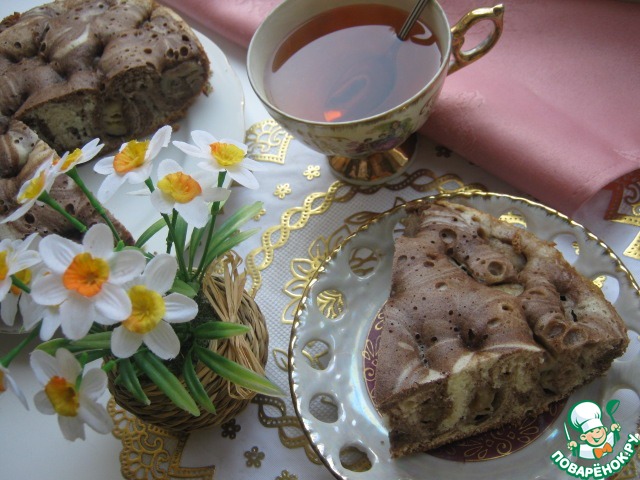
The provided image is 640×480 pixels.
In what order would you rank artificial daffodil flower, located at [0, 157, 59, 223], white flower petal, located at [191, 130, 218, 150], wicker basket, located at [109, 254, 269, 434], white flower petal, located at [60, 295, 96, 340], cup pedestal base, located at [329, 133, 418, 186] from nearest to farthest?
white flower petal, located at [60, 295, 96, 340]
artificial daffodil flower, located at [0, 157, 59, 223]
white flower petal, located at [191, 130, 218, 150]
wicker basket, located at [109, 254, 269, 434]
cup pedestal base, located at [329, 133, 418, 186]

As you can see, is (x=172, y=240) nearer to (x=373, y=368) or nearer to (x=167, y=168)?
(x=167, y=168)

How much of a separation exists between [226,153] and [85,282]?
0.96 ft

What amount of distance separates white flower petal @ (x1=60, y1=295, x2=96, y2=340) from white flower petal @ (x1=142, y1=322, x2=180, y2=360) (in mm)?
82

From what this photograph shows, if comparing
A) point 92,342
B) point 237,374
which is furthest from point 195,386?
point 92,342

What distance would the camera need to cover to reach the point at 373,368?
1.26m

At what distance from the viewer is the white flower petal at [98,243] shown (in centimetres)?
77

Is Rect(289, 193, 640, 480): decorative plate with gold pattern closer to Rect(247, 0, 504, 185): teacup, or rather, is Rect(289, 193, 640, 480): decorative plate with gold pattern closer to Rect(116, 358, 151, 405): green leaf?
Rect(247, 0, 504, 185): teacup

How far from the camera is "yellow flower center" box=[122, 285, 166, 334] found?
0.78 m

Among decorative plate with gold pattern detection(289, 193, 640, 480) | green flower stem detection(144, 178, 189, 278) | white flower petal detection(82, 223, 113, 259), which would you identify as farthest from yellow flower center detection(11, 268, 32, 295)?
decorative plate with gold pattern detection(289, 193, 640, 480)

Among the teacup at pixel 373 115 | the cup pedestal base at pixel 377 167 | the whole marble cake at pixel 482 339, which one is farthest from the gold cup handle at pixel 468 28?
the whole marble cake at pixel 482 339

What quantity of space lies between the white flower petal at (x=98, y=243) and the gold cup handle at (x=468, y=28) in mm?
919

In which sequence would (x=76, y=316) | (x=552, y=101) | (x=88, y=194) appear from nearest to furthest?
(x=76, y=316) → (x=88, y=194) → (x=552, y=101)

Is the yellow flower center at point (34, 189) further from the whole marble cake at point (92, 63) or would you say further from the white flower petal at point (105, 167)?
the whole marble cake at point (92, 63)

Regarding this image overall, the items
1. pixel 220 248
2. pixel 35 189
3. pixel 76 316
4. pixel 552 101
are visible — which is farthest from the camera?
pixel 552 101
